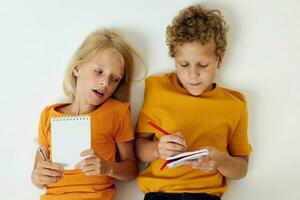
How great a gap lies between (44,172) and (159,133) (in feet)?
1.20

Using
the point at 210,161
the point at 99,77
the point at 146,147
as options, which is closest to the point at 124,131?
the point at 146,147

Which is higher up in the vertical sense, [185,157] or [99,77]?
[99,77]

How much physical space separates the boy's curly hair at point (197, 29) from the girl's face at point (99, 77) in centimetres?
18

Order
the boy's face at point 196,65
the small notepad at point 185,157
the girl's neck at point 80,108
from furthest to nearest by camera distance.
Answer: the girl's neck at point 80,108 → the boy's face at point 196,65 → the small notepad at point 185,157

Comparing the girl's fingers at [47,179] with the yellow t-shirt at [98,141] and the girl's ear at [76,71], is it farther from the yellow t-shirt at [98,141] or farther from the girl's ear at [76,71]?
the girl's ear at [76,71]

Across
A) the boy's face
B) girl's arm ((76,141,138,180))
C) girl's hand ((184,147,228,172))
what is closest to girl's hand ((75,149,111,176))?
girl's arm ((76,141,138,180))

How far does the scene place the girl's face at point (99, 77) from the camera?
133 centimetres

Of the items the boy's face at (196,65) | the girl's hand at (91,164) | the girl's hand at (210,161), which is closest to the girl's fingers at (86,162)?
the girl's hand at (91,164)

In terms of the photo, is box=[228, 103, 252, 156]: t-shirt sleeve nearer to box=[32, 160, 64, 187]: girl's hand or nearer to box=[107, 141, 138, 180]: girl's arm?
box=[107, 141, 138, 180]: girl's arm

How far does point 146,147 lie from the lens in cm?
134

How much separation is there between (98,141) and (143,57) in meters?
0.33

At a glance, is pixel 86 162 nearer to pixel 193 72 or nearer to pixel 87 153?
pixel 87 153

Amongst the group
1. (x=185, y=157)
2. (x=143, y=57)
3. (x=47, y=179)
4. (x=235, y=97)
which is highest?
(x=143, y=57)

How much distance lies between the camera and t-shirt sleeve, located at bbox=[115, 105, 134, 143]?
135 centimetres
